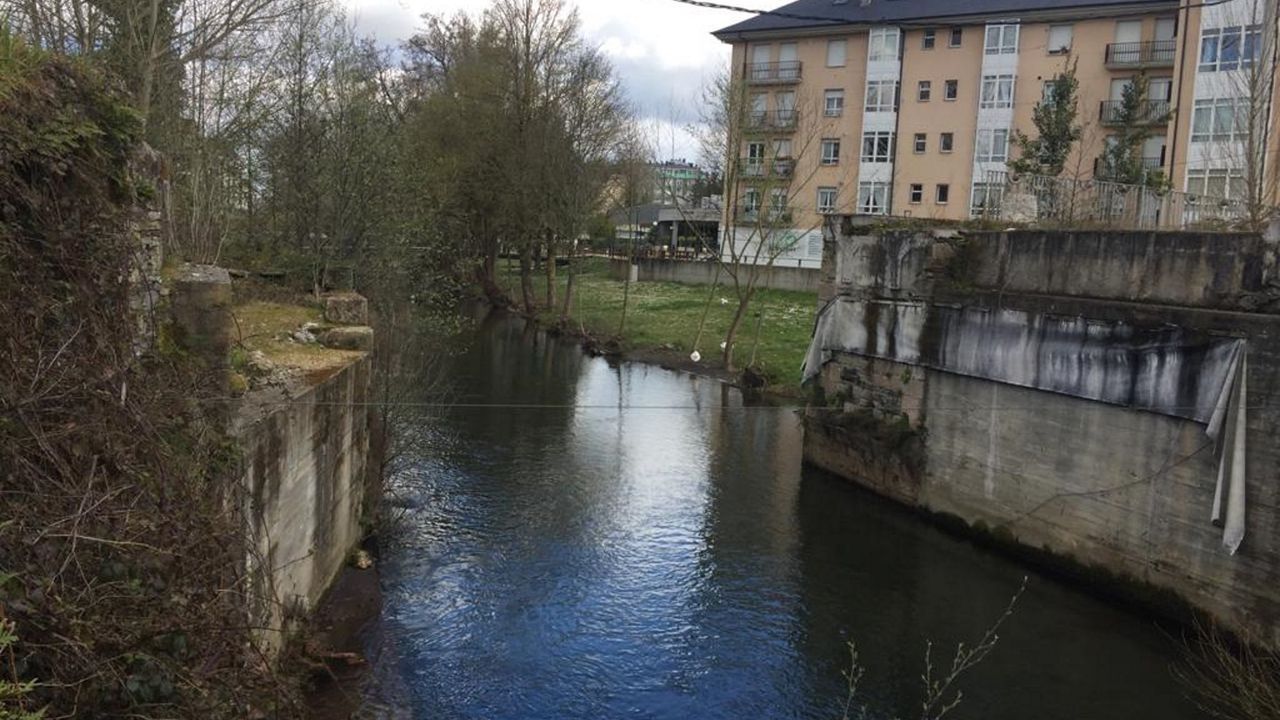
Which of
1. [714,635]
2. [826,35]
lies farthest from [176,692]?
[826,35]

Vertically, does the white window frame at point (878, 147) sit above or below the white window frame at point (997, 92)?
below

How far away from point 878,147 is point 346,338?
3776 cm

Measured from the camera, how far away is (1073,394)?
13.2 meters

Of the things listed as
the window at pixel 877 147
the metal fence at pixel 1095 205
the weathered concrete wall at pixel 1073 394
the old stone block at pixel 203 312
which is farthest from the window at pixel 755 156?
the old stone block at pixel 203 312

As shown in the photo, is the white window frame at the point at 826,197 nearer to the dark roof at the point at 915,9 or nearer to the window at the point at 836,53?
the window at the point at 836,53

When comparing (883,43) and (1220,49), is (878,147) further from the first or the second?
(1220,49)

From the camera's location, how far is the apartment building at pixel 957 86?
34312mm

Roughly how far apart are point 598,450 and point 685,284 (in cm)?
2836

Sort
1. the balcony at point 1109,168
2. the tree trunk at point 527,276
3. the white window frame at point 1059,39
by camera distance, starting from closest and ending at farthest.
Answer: the balcony at point 1109,168, the tree trunk at point 527,276, the white window frame at point 1059,39

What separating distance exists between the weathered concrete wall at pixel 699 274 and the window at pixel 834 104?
342 inches

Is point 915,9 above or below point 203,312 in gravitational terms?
above

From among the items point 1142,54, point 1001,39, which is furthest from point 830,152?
point 1142,54

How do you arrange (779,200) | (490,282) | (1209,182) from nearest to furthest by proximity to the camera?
(779,200) < (1209,182) < (490,282)

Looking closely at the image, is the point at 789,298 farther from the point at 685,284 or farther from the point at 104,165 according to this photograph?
the point at 104,165
